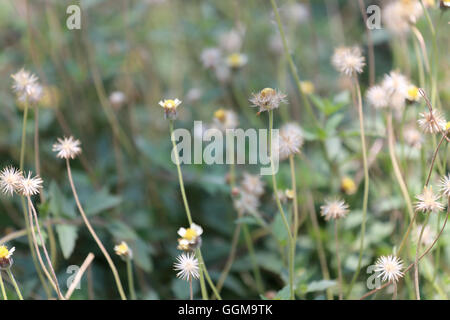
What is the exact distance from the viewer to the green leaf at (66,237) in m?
0.85

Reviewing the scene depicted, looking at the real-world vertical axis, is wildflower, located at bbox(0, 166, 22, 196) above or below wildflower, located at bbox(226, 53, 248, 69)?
below

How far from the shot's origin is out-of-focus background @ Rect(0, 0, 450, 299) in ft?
3.36

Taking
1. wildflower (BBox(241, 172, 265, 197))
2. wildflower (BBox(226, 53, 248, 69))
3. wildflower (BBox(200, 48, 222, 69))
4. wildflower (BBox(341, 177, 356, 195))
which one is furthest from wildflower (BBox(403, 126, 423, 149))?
wildflower (BBox(200, 48, 222, 69))

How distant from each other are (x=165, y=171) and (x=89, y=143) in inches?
9.1

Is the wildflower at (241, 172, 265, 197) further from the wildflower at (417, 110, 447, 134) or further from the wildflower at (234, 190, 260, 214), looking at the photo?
the wildflower at (417, 110, 447, 134)

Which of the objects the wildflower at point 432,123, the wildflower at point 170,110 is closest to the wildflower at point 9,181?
the wildflower at point 170,110

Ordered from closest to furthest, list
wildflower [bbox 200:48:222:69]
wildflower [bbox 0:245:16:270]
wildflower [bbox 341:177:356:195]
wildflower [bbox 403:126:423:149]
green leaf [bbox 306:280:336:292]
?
wildflower [bbox 0:245:16:270], green leaf [bbox 306:280:336:292], wildflower [bbox 403:126:423:149], wildflower [bbox 341:177:356:195], wildflower [bbox 200:48:222:69]

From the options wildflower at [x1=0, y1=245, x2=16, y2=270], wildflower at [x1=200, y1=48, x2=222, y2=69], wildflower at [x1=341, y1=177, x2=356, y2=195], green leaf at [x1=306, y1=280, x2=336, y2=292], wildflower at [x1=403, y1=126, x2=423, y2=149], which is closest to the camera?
wildflower at [x1=0, y1=245, x2=16, y2=270]

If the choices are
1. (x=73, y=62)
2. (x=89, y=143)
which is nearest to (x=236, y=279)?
(x=89, y=143)

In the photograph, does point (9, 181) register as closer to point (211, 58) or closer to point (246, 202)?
point (246, 202)

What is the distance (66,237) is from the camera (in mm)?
871

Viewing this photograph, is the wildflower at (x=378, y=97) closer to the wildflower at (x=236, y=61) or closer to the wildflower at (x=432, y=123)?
the wildflower at (x=432, y=123)

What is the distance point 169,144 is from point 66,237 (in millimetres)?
457
